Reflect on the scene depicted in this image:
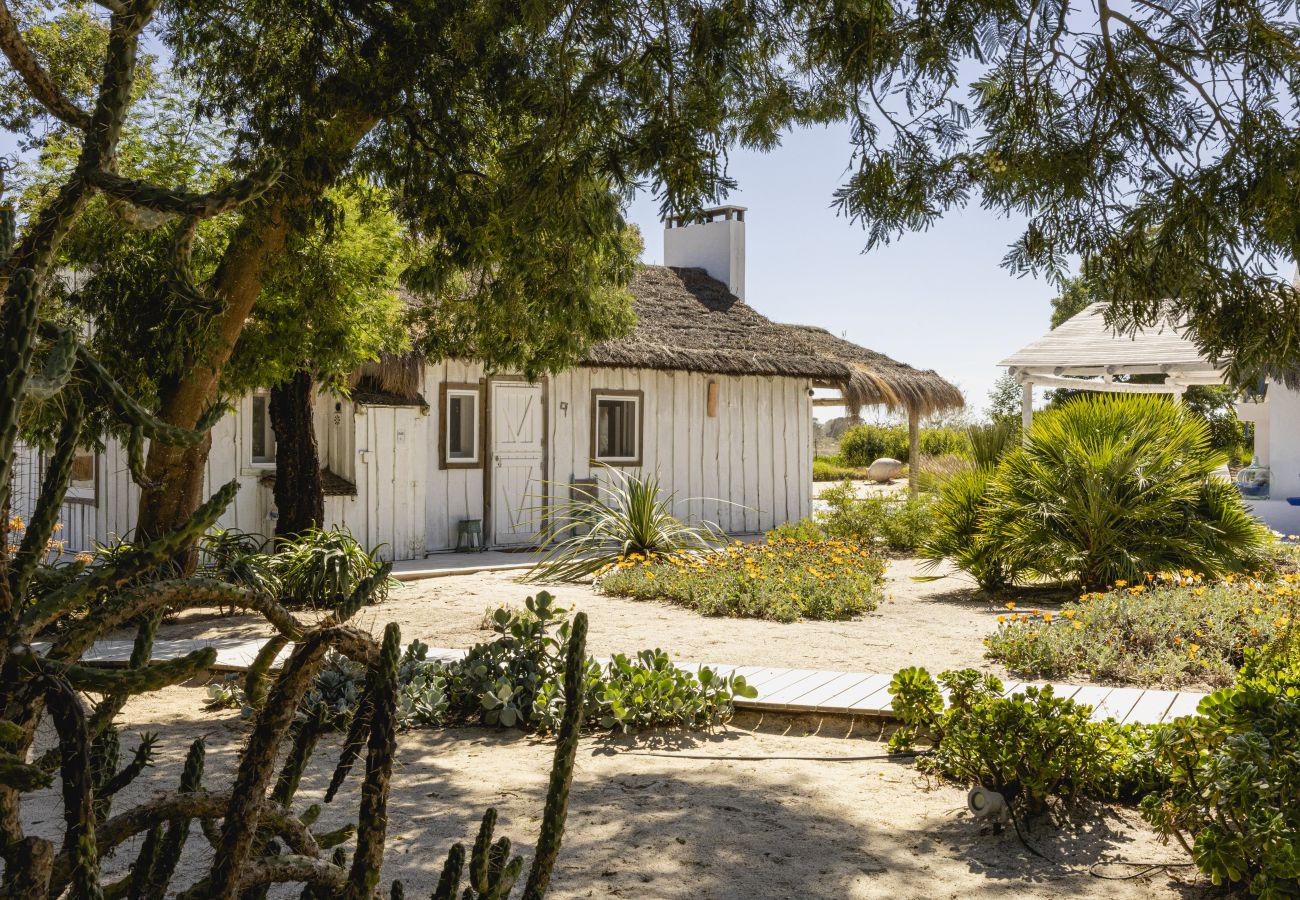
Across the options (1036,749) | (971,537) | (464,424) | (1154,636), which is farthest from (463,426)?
(1036,749)

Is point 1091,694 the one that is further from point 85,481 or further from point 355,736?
point 85,481

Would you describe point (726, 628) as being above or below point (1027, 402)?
below

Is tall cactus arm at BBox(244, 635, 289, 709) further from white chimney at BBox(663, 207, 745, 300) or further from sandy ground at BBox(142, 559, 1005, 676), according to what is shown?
white chimney at BBox(663, 207, 745, 300)

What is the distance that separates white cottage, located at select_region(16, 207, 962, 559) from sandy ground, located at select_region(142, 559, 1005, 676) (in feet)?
7.02

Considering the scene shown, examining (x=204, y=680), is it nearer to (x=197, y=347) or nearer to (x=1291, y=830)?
(x=197, y=347)

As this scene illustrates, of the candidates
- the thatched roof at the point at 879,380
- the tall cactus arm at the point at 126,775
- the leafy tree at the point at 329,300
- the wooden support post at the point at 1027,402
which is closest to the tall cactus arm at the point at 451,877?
the tall cactus arm at the point at 126,775

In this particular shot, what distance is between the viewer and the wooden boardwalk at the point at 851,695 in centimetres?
514

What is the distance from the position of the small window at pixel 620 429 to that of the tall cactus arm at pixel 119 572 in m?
13.6

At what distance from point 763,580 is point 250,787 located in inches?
321

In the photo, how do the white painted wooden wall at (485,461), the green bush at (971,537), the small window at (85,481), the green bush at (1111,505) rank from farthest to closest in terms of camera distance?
the small window at (85,481), the white painted wooden wall at (485,461), the green bush at (971,537), the green bush at (1111,505)

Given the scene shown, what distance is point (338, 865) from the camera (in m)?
1.83

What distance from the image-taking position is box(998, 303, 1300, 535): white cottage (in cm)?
1521

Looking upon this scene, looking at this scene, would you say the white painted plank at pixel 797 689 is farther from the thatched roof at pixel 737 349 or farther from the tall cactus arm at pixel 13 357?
the thatched roof at pixel 737 349

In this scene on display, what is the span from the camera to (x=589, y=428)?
14.9 metres
